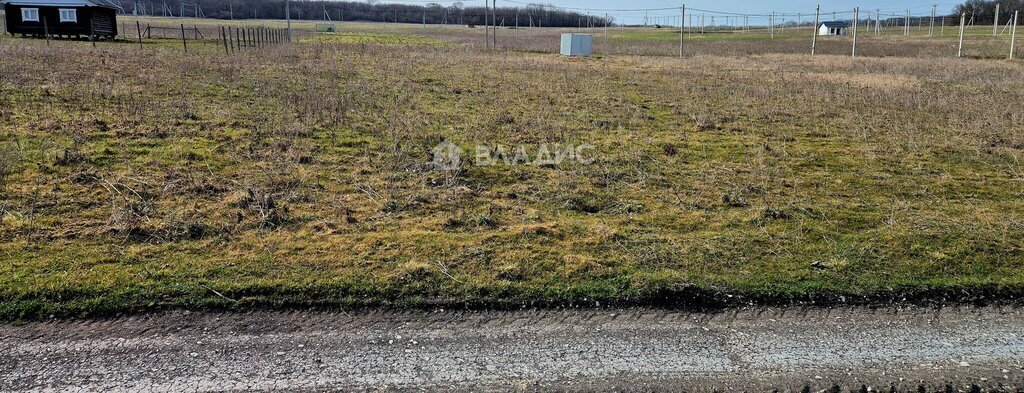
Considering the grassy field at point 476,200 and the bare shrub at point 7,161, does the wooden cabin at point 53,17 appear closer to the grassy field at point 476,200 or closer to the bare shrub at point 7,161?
the grassy field at point 476,200

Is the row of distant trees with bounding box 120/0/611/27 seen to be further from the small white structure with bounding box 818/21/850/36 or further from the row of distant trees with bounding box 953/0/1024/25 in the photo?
the row of distant trees with bounding box 953/0/1024/25

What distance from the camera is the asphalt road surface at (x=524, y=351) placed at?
3.70m

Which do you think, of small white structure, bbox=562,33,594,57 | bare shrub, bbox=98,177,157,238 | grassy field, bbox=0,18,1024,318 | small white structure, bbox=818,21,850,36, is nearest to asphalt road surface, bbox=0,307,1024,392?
grassy field, bbox=0,18,1024,318

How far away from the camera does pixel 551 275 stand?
5211 millimetres

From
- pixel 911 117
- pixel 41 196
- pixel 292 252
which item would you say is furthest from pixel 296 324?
pixel 911 117

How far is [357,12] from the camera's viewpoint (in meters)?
144

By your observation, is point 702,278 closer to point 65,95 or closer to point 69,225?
point 69,225

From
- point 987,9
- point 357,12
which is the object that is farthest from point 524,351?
point 357,12

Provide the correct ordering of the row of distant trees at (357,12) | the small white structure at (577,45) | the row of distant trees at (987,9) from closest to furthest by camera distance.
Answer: the small white structure at (577,45) < the row of distant trees at (987,9) < the row of distant trees at (357,12)

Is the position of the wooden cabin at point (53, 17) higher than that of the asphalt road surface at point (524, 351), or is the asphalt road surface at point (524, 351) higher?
the wooden cabin at point (53, 17)

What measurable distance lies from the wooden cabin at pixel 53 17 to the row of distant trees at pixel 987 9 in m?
84.0

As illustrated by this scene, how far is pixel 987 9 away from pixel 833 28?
60.2 feet

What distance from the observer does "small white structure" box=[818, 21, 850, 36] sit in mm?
93294

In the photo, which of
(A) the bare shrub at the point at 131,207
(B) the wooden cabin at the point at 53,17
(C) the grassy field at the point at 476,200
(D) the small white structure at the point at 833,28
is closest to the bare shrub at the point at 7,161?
(C) the grassy field at the point at 476,200
